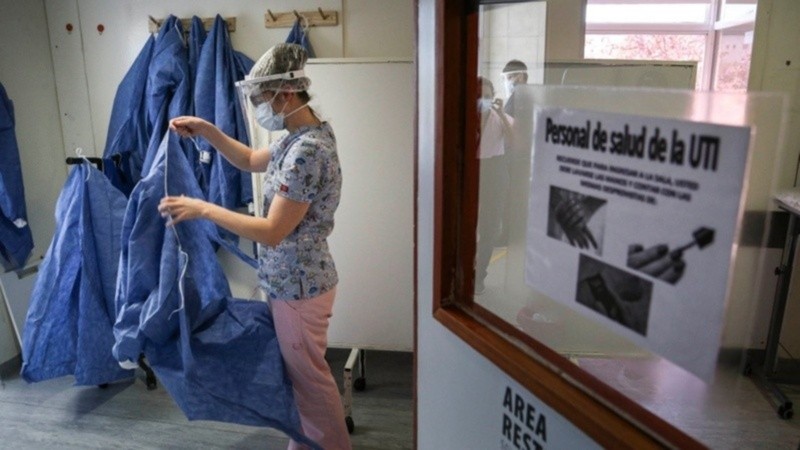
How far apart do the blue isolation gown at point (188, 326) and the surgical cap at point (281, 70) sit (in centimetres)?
33

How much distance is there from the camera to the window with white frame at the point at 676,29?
2.74ft

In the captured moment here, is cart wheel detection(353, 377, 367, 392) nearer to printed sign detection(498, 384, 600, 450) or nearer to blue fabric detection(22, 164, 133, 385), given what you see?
blue fabric detection(22, 164, 133, 385)

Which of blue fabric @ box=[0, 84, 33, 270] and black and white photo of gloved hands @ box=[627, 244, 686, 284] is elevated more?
black and white photo of gloved hands @ box=[627, 244, 686, 284]

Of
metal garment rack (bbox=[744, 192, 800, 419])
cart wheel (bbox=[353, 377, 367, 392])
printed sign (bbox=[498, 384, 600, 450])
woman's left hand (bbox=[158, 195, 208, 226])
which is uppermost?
woman's left hand (bbox=[158, 195, 208, 226])

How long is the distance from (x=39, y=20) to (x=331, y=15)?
1382mm

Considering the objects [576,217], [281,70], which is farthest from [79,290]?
[576,217]

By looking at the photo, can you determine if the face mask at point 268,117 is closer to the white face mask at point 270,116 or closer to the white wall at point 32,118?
the white face mask at point 270,116

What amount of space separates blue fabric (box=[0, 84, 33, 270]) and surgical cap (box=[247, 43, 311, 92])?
141 centimetres

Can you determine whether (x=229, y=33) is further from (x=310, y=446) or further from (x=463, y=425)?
(x=463, y=425)

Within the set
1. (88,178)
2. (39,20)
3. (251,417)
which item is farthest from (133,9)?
(251,417)

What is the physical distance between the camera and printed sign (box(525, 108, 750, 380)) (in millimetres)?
535

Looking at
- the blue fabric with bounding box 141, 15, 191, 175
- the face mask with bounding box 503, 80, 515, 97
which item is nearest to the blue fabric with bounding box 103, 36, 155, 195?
the blue fabric with bounding box 141, 15, 191, 175

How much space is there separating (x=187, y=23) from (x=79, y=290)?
1228 millimetres

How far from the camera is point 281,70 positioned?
1528mm
